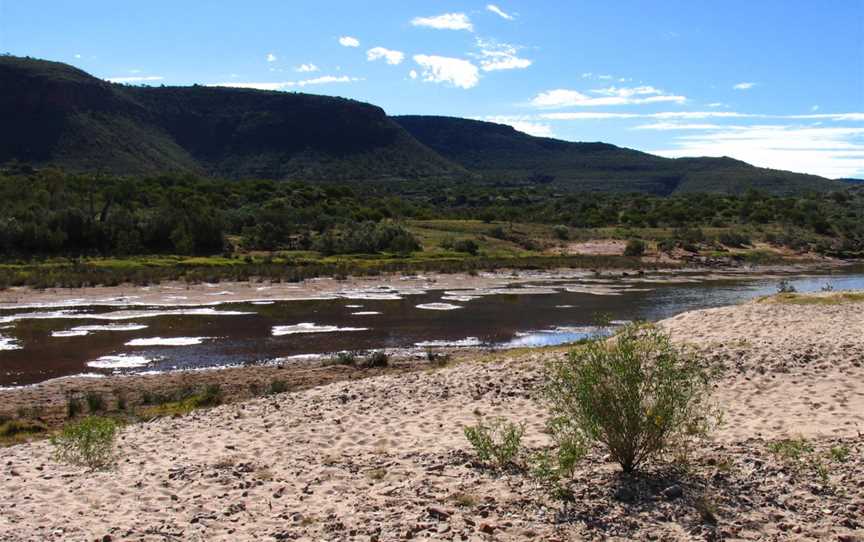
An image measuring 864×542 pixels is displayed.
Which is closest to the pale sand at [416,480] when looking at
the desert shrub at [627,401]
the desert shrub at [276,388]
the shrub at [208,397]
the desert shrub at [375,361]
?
the desert shrub at [627,401]

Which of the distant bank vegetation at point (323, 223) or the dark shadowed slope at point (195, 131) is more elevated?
the dark shadowed slope at point (195, 131)

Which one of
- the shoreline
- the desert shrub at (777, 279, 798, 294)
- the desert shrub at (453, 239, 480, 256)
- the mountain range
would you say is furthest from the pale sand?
the mountain range

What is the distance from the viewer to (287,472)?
9438 millimetres

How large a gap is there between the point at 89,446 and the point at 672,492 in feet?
23.1

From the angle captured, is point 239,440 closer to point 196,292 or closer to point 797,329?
point 797,329

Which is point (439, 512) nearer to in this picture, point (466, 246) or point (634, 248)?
point (466, 246)

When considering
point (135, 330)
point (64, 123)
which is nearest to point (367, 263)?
point (135, 330)

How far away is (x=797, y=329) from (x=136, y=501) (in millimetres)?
15269

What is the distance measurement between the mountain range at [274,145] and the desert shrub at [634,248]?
64.0 m

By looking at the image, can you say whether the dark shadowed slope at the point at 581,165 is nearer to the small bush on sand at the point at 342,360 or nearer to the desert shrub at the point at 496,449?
the small bush on sand at the point at 342,360

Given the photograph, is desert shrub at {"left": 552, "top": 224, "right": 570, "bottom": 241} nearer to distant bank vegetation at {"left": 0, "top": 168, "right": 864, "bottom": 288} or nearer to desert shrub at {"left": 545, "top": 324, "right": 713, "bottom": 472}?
distant bank vegetation at {"left": 0, "top": 168, "right": 864, "bottom": 288}

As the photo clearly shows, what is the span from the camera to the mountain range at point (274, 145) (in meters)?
104

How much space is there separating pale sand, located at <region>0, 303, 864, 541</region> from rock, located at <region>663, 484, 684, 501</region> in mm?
90

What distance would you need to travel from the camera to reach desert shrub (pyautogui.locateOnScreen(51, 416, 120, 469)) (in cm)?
994
